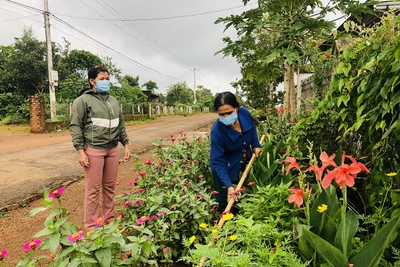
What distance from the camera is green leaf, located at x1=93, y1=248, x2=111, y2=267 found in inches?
56.1

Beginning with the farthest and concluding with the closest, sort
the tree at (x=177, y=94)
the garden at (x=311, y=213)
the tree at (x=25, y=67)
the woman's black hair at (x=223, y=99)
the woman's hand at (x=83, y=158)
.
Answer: the tree at (x=177, y=94) → the tree at (x=25, y=67) → the woman's hand at (x=83, y=158) → the woman's black hair at (x=223, y=99) → the garden at (x=311, y=213)

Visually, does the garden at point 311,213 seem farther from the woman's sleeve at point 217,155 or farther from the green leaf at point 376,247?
the woman's sleeve at point 217,155

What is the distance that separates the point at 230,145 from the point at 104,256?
1.57 m

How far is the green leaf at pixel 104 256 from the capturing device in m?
1.42

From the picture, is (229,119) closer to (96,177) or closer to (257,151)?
(257,151)

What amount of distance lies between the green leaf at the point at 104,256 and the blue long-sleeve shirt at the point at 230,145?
1.20 m

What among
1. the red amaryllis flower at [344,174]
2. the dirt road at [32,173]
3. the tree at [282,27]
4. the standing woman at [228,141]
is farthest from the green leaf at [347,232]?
the dirt road at [32,173]

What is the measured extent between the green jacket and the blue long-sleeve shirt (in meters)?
1.08

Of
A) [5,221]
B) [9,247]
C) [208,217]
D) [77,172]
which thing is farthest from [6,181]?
[208,217]

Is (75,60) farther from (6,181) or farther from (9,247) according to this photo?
(9,247)

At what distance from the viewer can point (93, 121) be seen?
8.97ft

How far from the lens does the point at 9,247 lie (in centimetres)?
276

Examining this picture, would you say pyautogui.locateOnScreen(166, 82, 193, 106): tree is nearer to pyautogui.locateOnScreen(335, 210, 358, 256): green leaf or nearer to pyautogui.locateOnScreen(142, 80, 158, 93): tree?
pyautogui.locateOnScreen(142, 80, 158, 93): tree

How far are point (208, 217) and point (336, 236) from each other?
42.3 inches
